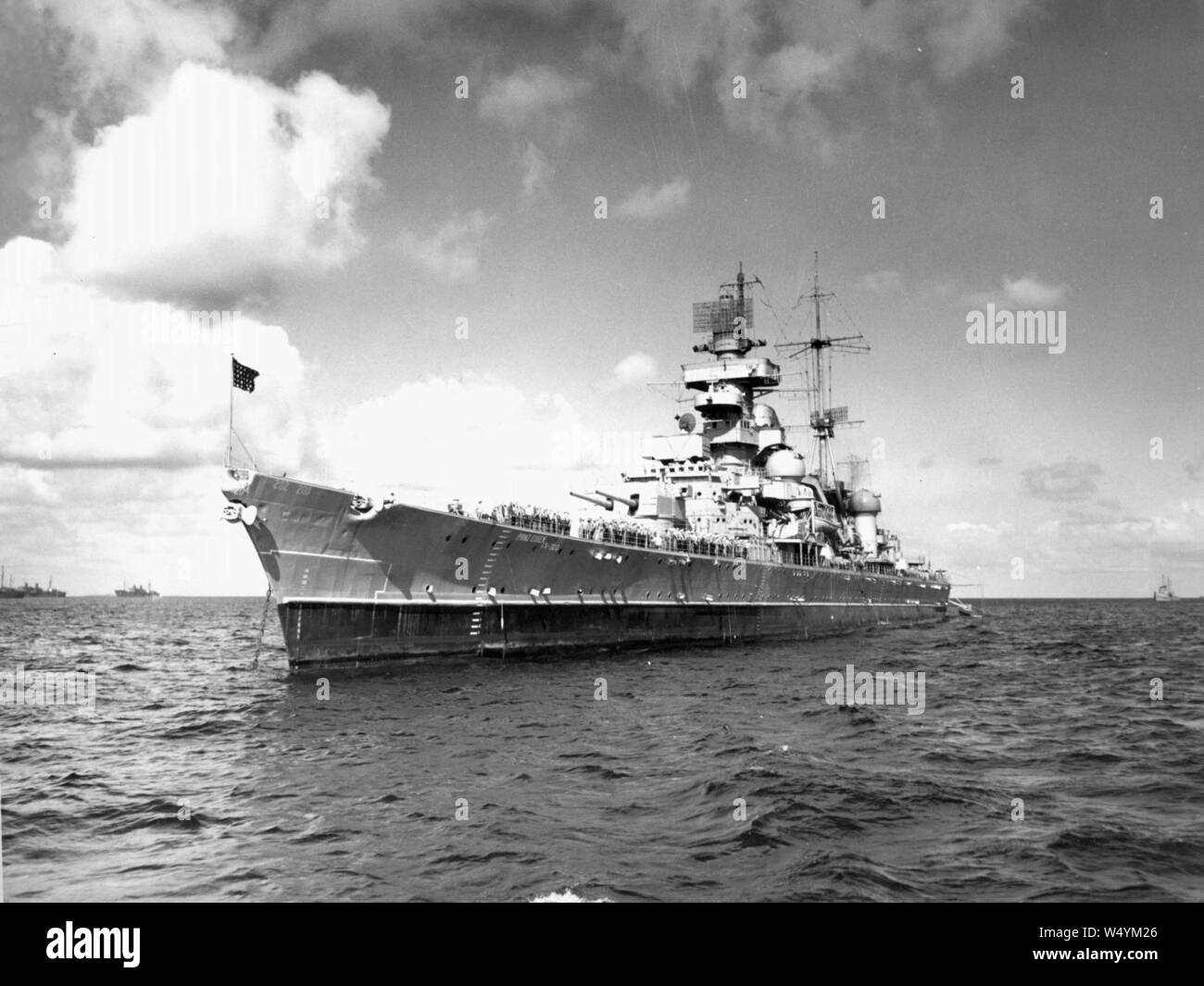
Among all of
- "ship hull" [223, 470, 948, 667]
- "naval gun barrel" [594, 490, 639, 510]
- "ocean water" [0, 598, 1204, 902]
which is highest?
"naval gun barrel" [594, 490, 639, 510]

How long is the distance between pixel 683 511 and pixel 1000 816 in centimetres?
2979

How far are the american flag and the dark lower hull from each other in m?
6.09

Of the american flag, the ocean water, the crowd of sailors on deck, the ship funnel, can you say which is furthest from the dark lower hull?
the ship funnel

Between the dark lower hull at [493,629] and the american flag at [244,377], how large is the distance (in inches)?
240

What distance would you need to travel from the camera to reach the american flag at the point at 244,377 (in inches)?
782

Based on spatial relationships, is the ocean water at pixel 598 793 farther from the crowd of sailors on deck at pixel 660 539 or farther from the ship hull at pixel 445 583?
the crowd of sailors on deck at pixel 660 539

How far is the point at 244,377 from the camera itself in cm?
2011

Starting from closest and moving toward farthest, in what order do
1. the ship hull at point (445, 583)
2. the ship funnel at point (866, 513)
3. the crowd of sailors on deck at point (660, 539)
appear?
the ship hull at point (445, 583), the crowd of sailors on deck at point (660, 539), the ship funnel at point (866, 513)

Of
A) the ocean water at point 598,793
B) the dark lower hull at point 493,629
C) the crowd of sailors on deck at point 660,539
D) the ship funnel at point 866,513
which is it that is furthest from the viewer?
the ship funnel at point 866,513

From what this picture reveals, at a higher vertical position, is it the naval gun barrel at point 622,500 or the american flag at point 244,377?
the american flag at point 244,377

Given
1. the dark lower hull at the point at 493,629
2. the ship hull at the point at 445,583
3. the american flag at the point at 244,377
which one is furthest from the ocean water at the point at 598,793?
the american flag at the point at 244,377

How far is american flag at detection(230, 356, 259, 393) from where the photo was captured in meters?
19.9

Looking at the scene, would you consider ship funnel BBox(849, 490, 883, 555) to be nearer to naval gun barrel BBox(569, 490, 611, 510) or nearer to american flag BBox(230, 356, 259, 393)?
naval gun barrel BBox(569, 490, 611, 510)
